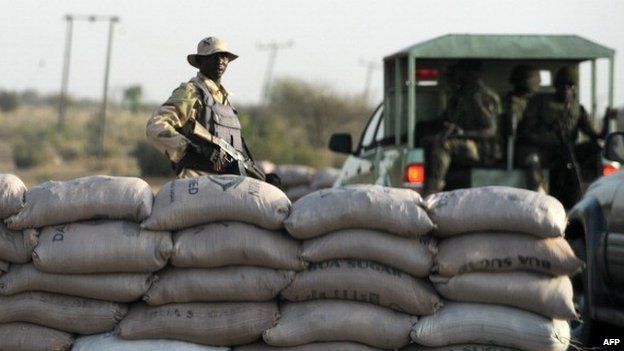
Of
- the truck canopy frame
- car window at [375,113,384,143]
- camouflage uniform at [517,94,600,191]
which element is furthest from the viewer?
car window at [375,113,384,143]

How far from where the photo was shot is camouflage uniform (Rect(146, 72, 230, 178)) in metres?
7.77

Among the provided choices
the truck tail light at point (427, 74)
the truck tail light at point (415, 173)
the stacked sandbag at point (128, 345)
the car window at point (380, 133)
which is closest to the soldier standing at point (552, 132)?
the truck tail light at point (415, 173)

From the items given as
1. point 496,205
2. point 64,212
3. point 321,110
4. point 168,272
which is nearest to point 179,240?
point 168,272

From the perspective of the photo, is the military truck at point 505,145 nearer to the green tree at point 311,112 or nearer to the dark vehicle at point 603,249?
the dark vehicle at point 603,249

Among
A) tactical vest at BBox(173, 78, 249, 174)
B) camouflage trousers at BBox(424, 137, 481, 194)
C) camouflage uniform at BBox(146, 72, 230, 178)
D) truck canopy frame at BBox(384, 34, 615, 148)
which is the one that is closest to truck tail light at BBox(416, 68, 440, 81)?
truck canopy frame at BBox(384, 34, 615, 148)

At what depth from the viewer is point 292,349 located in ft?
21.2

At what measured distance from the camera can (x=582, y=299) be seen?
8.73m

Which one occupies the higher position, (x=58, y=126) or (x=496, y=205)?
(x=58, y=126)

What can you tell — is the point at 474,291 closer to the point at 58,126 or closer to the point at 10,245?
the point at 10,245

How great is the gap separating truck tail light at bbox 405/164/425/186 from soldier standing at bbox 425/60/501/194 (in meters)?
0.11

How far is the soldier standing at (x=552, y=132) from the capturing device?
11594 mm

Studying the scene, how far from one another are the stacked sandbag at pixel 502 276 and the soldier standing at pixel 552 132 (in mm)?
5078

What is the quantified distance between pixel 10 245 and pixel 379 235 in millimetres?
1828

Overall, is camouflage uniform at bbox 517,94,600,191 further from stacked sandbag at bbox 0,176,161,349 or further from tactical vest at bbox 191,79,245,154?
stacked sandbag at bbox 0,176,161,349
